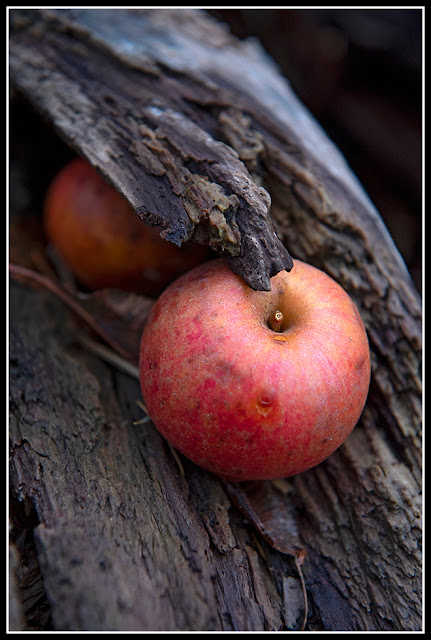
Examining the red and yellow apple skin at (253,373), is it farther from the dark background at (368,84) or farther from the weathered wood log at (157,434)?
the dark background at (368,84)

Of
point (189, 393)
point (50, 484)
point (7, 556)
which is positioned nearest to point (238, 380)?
point (189, 393)

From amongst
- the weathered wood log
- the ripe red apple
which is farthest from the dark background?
the ripe red apple

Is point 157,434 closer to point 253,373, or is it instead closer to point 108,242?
point 253,373

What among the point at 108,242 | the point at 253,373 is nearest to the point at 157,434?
the point at 253,373

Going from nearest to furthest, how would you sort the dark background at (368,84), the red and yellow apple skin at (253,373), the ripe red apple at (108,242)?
the red and yellow apple skin at (253,373)
the ripe red apple at (108,242)
the dark background at (368,84)

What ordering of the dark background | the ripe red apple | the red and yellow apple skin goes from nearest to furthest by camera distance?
the red and yellow apple skin < the ripe red apple < the dark background

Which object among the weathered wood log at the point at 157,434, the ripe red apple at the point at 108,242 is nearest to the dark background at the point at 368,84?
the weathered wood log at the point at 157,434

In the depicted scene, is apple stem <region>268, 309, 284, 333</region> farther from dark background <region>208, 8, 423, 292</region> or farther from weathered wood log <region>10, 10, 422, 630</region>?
dark background <region>208, 8, 423, 292</region>
